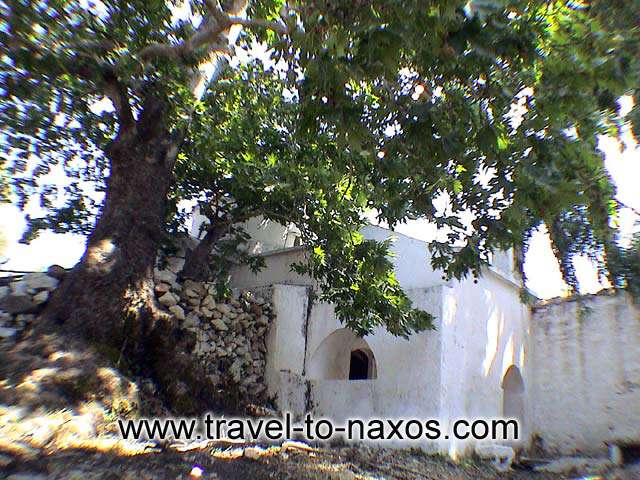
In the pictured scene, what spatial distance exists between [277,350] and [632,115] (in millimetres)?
6084

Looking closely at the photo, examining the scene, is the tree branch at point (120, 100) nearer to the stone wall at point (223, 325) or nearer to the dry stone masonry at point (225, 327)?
the stone wall at point (223, 325)

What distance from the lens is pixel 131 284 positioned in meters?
5.40

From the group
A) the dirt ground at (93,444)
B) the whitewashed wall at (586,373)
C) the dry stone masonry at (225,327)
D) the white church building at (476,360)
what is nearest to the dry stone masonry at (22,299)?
the dirt ground at (93,444)

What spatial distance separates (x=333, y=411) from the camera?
24.9 feet

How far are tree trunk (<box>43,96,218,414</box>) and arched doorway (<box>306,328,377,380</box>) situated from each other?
2.40 meters

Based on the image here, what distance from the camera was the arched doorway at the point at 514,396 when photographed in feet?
28.0

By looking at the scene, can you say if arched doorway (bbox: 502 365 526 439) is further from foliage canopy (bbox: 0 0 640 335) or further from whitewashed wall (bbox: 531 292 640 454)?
foliage canopy (bbox: 0 0 640 335)

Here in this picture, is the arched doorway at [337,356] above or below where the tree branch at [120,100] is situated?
below

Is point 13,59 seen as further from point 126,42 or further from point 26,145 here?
point 26,145

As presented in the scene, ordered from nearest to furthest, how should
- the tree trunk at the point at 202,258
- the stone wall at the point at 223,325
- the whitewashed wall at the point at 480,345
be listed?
1. the whitewashed wall at the point at 480,345
2. the stone wall at the point at 223,325
3. the tree trunk at the point at 202,258

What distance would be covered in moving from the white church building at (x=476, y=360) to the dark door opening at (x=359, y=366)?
0.90m

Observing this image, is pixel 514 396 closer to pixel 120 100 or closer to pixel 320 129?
pixel 320 129

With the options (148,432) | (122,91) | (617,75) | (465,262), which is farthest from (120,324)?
(617,75)

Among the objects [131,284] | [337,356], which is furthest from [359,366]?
[131,284]
